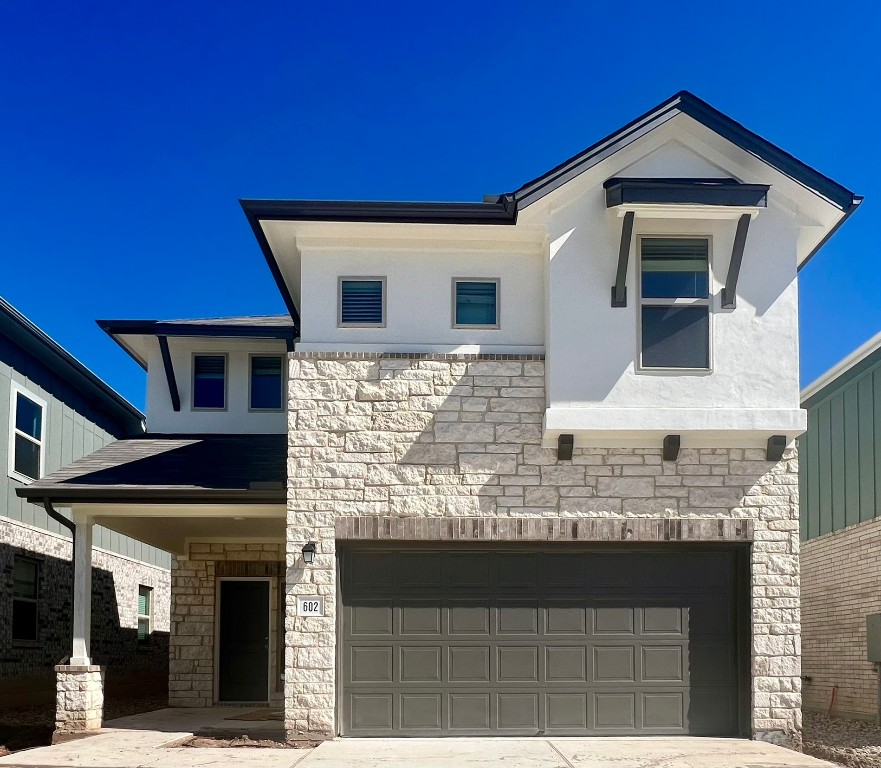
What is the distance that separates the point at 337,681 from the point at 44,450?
30.4ft

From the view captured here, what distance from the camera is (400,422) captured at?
12484mm

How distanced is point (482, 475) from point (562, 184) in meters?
3.39

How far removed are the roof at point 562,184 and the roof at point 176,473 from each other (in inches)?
129

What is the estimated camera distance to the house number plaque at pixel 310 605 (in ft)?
40.1

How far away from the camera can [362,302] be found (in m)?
12.8

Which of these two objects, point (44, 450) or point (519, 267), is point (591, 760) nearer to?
point (519, 267)

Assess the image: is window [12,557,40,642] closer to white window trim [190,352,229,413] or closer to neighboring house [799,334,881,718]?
white window trim [190,352,229,413]

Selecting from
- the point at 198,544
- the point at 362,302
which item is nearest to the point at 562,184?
the point at 362,302

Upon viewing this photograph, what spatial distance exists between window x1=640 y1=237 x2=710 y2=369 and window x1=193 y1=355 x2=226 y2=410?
7416 millimetres

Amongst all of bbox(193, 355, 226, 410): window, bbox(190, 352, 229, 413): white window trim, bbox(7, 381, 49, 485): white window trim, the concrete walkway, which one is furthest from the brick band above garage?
bbox(7, 381, 49, 485): white window trim

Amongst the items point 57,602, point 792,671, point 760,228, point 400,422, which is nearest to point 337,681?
point 400,422

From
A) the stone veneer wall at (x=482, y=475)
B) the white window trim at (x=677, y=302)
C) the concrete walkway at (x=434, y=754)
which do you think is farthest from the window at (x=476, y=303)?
the concrete walkway at (x=434, y=754)

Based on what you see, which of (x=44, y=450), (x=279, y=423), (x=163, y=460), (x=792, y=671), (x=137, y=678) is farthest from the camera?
(x=137, y=678)

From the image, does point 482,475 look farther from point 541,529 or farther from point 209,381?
point 209,381
